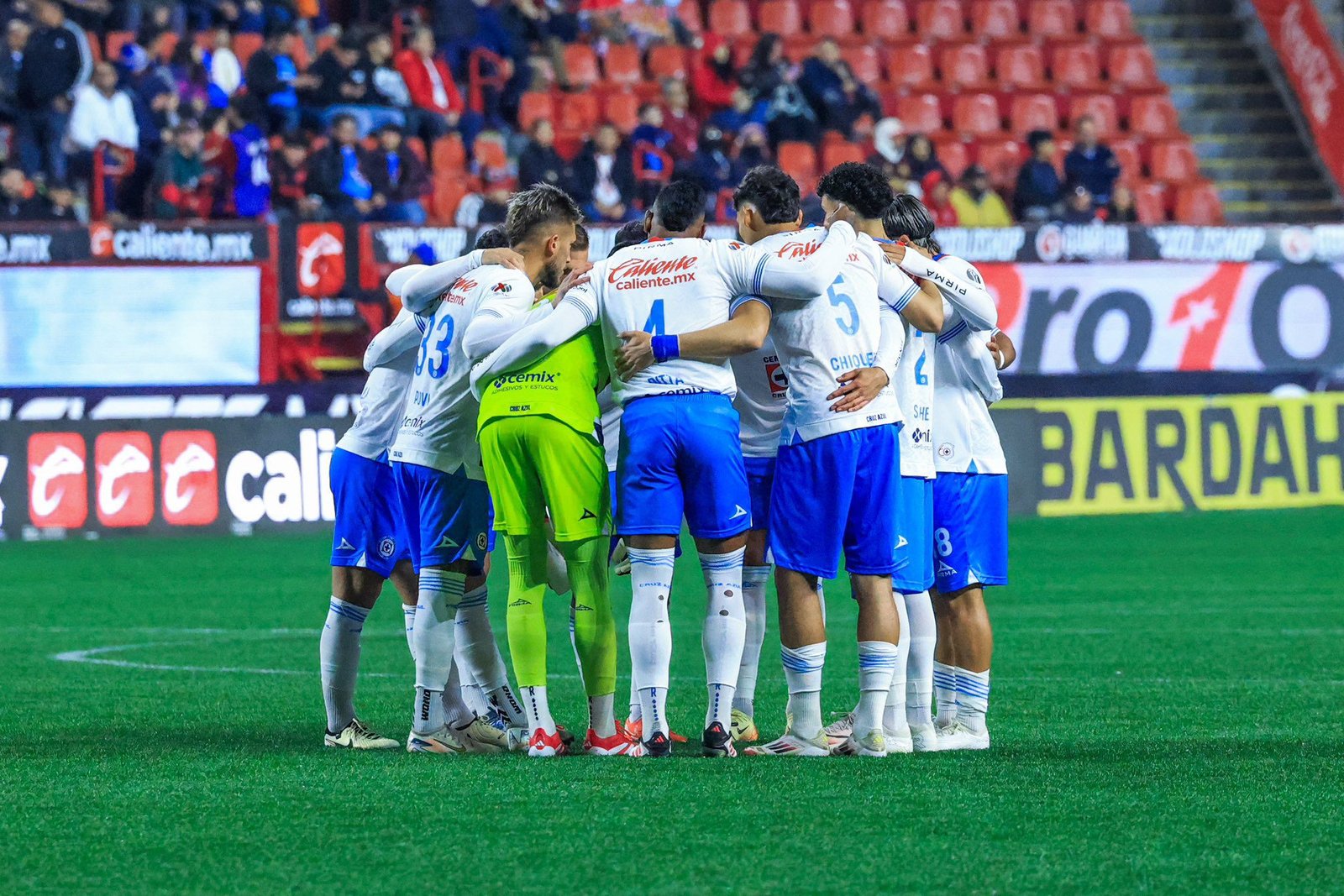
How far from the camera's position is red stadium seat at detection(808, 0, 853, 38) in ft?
81.7

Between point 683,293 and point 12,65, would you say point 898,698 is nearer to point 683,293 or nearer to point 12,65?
point 683,293

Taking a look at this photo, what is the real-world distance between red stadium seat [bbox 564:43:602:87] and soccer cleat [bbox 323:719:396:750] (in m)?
15.7

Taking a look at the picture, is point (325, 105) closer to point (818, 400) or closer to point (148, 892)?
point (818, 400)

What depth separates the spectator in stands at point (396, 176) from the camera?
1884 cm

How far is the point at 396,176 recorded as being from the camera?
19047 mm

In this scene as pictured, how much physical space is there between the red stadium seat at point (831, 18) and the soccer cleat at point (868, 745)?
18.8 m

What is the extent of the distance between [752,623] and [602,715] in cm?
118

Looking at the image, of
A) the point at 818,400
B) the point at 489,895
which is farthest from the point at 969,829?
the point at 818,400

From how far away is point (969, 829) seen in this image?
5.59m

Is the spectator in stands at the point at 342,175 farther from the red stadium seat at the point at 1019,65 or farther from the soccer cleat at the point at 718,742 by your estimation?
the soccer cleat at the point at 718,742

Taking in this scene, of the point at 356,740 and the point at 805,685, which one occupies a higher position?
the point at 805,685

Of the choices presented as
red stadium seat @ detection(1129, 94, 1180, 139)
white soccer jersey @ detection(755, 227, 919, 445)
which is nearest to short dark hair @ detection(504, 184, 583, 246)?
white soccer jersey @ detection(755, 227, 919, 445)

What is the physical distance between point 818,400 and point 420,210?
12512mm

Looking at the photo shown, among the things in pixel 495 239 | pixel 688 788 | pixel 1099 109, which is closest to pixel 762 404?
pixel 495 239
